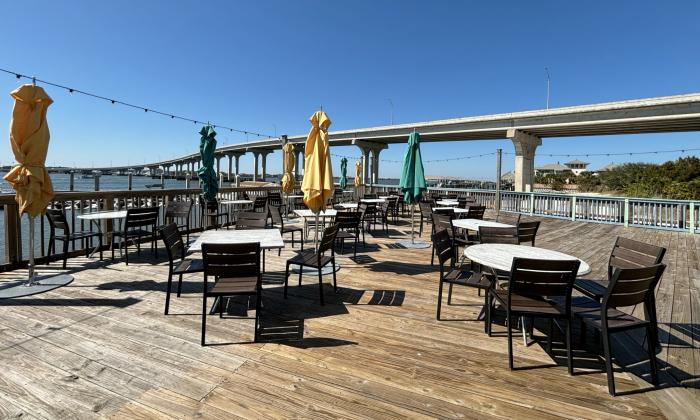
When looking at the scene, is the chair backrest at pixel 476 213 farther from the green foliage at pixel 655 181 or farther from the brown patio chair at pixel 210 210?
the green foliage at pixel 655 181

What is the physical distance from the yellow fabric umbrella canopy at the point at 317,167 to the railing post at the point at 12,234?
420 cm

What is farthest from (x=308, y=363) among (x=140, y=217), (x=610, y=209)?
(x=610, y=209)

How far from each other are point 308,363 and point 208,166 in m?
6.32

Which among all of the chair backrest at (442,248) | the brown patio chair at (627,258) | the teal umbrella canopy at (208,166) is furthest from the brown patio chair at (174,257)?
the teal umbrella canopy at (208,166)

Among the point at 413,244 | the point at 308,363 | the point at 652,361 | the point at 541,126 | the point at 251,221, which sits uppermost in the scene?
the point at 541,126

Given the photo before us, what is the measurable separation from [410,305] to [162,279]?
132 inches

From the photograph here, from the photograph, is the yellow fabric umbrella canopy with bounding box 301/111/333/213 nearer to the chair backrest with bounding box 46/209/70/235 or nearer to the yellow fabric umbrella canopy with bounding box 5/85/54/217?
the yellow fabric umbrella canopy with bounding box 5/85/54/217

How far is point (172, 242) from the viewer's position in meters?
3.54

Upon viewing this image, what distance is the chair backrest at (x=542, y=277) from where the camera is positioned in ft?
7.68

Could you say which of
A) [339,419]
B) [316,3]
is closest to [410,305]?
[339,419]

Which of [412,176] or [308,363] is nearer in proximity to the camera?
[308,363]

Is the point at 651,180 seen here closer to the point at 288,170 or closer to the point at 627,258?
the point at 288,170

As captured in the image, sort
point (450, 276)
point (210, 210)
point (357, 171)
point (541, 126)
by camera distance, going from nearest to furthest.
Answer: point (450, 276)
point (210, 210)
point (357, 171)
point (541, 126)

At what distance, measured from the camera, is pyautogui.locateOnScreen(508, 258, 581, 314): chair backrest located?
7.68 feet
